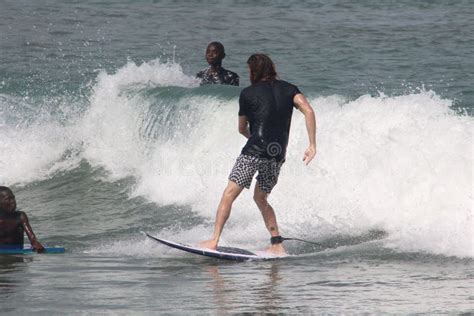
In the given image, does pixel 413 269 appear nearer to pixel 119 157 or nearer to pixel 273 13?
pixel 119 157

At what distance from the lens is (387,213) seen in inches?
474

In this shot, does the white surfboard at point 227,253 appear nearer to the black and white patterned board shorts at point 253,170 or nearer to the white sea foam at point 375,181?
the black and white patterned board shorts at point 253,170

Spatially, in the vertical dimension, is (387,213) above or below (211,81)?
below

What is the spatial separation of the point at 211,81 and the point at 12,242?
4629mm

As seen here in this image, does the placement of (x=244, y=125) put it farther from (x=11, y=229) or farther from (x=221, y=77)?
(x=221, y=77)

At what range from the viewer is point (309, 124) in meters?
10.4

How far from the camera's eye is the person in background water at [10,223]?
11.6 m

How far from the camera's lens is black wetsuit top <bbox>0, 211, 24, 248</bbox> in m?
11.6

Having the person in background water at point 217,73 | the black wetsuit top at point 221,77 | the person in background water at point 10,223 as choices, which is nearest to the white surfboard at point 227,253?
the person in background water at point 10,223

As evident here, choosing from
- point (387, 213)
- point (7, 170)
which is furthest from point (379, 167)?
point (7, 170)

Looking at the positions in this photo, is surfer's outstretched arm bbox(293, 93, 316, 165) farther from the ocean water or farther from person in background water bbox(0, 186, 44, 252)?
person in background water bbox(0, 186, 44, 252)

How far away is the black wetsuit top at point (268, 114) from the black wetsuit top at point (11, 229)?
247 cm

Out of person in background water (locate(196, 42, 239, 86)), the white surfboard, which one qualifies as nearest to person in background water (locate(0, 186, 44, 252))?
the white surfboard

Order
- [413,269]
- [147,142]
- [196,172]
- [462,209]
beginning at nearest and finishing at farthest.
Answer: [413,269], [462,209], [196,172], [147,142]
